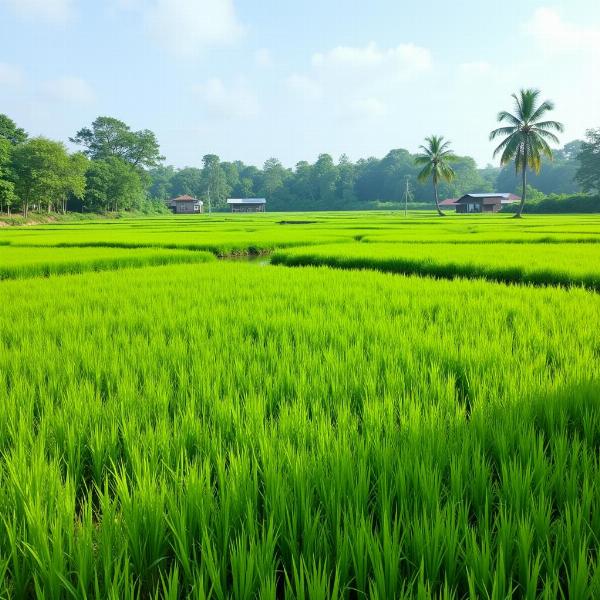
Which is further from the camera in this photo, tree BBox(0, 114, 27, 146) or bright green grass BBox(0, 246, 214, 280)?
tree BBox(0, 114, 27, 146)

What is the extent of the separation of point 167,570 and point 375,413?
0.99m

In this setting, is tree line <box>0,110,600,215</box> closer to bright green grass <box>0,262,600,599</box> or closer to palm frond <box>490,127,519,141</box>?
palm frond <box>490,127,519,141</box>

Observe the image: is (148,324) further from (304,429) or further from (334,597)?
(334,597)

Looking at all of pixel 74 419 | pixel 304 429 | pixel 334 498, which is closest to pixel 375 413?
pixel 304 429

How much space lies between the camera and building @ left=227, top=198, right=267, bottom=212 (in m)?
76.3

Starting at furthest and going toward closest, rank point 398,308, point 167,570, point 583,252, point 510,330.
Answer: point 583,252, point 398,308, point 510,330, point 167,570

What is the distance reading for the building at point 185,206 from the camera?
73.9 metres

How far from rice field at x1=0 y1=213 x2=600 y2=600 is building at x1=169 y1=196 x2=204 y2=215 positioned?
72.9 m

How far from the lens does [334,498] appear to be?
4.26 ft

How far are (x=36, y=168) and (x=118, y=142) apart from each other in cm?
3322

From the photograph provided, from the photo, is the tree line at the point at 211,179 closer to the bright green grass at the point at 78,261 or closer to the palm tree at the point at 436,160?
the palm tree at the point at 436,160

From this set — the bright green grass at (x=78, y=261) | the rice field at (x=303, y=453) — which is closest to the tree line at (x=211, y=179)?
the bright green grass at (x=78, y=261)

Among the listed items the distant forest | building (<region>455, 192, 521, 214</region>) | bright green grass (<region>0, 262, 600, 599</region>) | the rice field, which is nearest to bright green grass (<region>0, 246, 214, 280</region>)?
the rice field

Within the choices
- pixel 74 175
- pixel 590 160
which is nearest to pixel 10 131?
pixel 74 175
